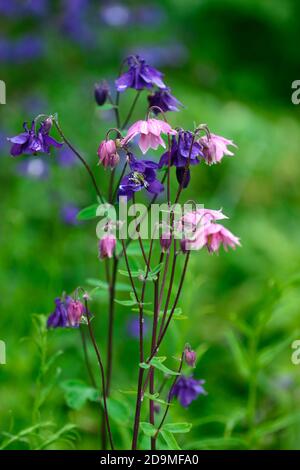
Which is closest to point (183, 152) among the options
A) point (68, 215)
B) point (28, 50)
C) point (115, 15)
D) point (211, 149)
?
point (211, 149)

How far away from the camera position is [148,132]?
1418 mm

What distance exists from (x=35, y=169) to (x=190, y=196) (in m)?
1.29

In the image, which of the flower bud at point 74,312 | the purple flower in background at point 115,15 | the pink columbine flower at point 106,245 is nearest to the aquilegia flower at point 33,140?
the pink columbine flower at point 106,245

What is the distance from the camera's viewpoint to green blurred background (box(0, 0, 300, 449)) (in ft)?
7.32

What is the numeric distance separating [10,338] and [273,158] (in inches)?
88.7

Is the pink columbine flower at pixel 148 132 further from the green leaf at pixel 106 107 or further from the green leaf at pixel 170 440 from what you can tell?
the green leaf at pixel 170 440

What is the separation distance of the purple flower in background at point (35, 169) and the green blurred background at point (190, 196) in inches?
0.4

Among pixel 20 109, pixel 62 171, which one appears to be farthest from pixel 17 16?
pixel 62 171

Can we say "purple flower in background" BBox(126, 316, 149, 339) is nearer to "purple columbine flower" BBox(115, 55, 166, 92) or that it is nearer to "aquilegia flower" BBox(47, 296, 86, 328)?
"aquilegia flower" BBox(47, 296, 86, 328)

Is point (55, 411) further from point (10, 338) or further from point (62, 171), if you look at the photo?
point (62, 171)

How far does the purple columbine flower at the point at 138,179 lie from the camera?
141 centimetres

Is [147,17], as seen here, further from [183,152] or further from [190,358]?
[190,358]

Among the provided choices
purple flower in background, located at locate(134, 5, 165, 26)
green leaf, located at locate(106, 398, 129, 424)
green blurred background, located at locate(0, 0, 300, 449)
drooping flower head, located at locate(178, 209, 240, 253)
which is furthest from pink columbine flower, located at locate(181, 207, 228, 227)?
purple flower in background, located at locate(134, 5, 165, 26)

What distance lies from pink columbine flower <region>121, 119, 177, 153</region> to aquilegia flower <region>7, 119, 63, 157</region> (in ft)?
0.60
